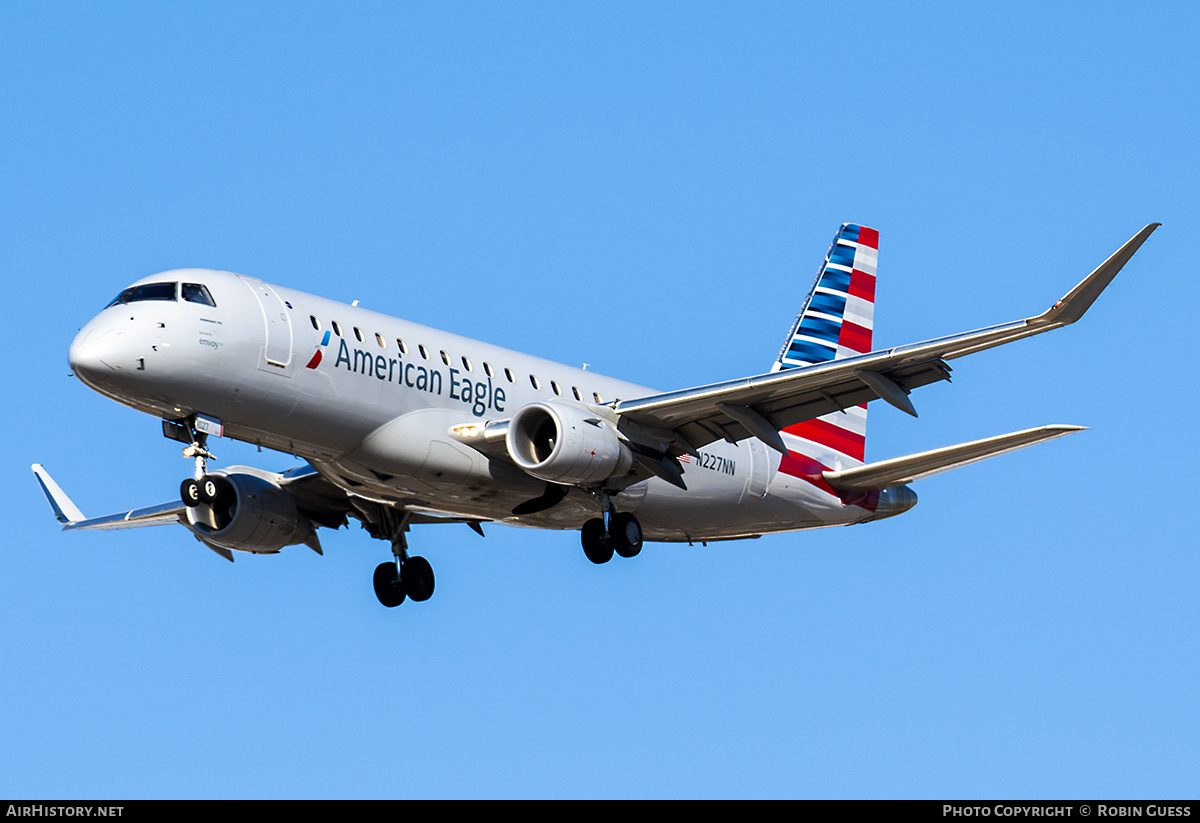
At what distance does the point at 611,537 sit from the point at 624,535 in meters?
0.26

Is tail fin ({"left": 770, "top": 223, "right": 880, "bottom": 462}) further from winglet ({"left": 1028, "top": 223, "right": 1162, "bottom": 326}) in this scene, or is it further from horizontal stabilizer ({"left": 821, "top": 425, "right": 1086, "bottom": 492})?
winglet ({"left": 1028, "top": 223, "right": 1162, "bottom": 326})

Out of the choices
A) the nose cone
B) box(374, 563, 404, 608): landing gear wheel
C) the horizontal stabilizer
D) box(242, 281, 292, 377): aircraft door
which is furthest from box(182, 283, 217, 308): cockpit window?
the horizontal stabilizer

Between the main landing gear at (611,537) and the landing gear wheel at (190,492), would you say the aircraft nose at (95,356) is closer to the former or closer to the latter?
the landing gear wheel at (190,492)

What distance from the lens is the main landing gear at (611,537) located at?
107ft

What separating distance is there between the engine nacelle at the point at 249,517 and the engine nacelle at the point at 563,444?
6357 mm

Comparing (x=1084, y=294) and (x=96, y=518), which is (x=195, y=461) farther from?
(x=1084, y=294)

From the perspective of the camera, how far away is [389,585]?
116 ft

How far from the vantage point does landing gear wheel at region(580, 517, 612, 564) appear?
107 ft

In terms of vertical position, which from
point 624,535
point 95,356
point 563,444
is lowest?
point 624,535

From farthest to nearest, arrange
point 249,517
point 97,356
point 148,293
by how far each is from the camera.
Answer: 1. point 249,517
2. point 148,293
3. point 97,356

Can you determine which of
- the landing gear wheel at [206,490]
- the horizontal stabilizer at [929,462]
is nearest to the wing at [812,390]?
the horizontal stabilizer at [929,462]

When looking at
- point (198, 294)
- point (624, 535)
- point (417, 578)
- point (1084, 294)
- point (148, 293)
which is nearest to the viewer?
point (1084, 294)

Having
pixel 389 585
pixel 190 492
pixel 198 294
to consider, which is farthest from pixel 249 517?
pixel 198 294
